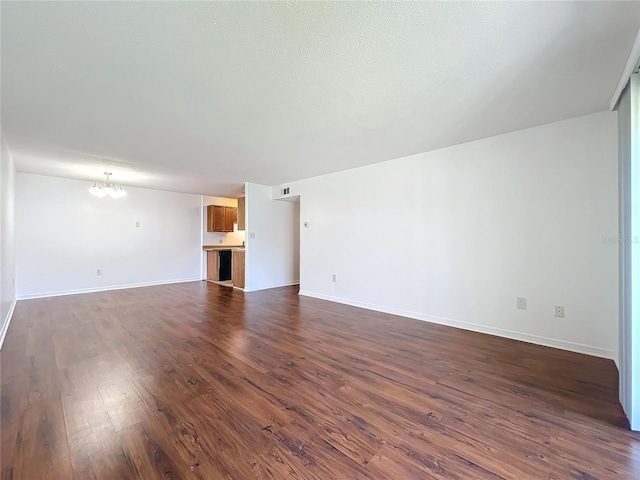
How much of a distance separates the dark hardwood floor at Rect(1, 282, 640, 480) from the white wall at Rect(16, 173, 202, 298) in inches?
107

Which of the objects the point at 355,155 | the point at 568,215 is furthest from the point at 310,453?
the point at 355,155

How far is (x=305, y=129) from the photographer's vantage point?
9.77 ft

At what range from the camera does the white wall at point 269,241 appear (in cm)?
589

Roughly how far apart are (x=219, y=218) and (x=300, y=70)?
21.0 ft

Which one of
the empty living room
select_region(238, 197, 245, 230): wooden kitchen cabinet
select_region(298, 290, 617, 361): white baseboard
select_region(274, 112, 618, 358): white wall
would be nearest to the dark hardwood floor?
the empty living room

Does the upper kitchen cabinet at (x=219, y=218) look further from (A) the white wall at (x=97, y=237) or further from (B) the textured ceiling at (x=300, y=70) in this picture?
(B) the textured ceiling at (x=300, y=70)

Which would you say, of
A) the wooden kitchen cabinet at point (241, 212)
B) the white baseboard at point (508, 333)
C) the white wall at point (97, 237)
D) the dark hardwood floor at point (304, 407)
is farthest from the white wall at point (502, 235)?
the white wall at point (97, 237)

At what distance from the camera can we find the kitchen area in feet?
23.1

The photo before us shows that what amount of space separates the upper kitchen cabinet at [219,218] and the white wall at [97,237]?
31 centimetres

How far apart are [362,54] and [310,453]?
94.4 inches

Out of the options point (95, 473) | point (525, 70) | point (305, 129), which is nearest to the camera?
point (95, 473)

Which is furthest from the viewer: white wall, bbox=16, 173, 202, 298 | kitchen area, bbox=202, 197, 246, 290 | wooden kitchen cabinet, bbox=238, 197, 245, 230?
kitchen area, bbox=202, 197, 246, 290

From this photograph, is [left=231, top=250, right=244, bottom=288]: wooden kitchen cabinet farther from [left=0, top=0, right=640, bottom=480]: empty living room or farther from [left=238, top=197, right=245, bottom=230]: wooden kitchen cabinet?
[left=0, top=0, right=640, bottom=480]: empty living room

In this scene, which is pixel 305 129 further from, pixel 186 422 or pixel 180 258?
pixel 180 258
